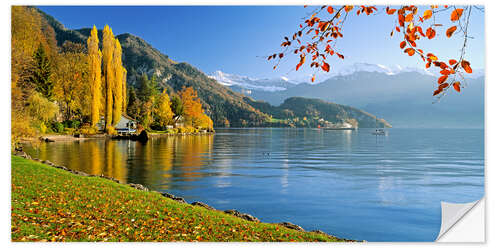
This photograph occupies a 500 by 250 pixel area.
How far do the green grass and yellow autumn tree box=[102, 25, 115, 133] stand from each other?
1270 inches

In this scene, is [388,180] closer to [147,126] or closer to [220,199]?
[220,199]

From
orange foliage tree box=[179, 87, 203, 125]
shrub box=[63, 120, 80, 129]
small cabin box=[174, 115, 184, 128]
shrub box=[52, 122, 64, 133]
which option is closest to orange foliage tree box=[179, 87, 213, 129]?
orange foliage tree box=[179, 87, 203, 125]

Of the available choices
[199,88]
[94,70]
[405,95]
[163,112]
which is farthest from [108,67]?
[199,88]

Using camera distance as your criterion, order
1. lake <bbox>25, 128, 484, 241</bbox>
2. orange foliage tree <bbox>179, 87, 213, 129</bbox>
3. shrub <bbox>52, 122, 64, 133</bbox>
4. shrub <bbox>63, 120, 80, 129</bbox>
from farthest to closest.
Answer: orange foliage tree <bbox>179, 87, 213, 129</bbox> < shrub <bbox>63, 120, 80, 129</bbox> < shrub <bbox>52, 122, 64, 133</bbox> < lake <bbox>25, 128, 484, 241</bbox>

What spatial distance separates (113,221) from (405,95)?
47.0 metres

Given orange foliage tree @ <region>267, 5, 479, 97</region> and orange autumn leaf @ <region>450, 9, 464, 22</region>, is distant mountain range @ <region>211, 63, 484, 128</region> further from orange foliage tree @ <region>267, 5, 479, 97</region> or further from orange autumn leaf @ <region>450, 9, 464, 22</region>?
orange autumn leaf @ <region>450, 9, 464, 22</region>

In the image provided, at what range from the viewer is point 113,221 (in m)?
5.88

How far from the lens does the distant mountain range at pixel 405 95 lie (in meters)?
14.6

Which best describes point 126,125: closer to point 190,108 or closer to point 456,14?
point 190,108

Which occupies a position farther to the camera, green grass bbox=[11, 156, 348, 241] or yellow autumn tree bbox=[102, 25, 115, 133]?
yellow autumn tree bbox=[102, 25, 115, 133]

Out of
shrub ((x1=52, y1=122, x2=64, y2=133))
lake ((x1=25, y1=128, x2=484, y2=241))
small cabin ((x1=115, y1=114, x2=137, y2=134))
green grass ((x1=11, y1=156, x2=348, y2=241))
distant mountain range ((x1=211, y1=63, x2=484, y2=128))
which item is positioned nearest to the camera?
green grass ((x1=11, y1=156, x2=348, y2=241))

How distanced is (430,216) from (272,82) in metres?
179

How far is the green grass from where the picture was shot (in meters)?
5.32
